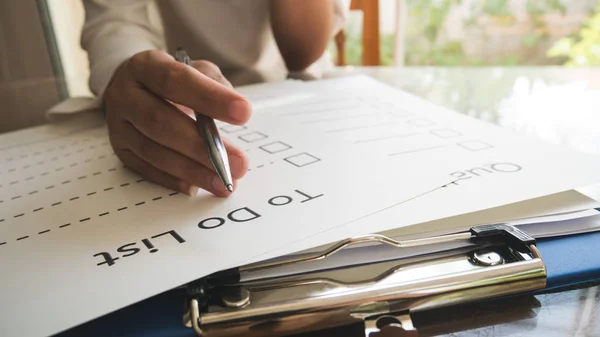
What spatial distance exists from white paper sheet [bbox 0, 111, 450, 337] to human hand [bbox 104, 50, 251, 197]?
1cm

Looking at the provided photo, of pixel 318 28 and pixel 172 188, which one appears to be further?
pixel 318 28

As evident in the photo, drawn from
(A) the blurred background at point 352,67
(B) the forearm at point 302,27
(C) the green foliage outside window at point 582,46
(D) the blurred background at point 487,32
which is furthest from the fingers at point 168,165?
(C) the green foliage outside window at point 582,46

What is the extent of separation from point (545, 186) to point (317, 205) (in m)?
0.14

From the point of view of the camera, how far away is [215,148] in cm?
29

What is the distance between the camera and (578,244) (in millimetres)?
251

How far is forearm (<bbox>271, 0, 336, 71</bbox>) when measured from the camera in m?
0.70

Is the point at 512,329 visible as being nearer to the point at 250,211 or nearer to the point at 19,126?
the point at 250,211

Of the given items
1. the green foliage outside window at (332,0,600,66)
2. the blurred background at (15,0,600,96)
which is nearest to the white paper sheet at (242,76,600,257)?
the blurred background at (15,0,600,96)

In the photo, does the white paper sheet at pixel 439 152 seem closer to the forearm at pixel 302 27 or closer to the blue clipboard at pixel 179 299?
the blue clipboard at pixel 179 299

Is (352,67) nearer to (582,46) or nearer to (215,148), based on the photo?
(215,148)

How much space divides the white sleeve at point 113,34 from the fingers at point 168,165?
155mm

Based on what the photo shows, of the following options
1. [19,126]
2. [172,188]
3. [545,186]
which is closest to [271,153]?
[172,188]

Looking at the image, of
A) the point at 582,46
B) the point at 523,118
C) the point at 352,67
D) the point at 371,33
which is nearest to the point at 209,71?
the point at 523,118

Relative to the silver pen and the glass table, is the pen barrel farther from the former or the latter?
the glass table
